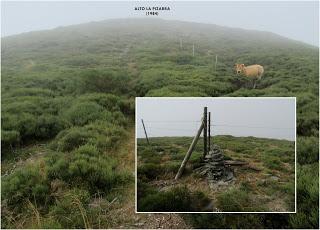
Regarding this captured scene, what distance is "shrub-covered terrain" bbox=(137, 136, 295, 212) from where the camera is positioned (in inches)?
432

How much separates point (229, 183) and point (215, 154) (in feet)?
2.71

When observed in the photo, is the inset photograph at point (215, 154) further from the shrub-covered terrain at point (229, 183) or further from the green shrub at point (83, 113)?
the green shrub at point (83, 113)

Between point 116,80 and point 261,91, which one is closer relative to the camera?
point 261,91

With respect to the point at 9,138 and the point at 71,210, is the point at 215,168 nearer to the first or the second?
the point at 71,210

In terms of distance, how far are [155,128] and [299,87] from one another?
5.97 m

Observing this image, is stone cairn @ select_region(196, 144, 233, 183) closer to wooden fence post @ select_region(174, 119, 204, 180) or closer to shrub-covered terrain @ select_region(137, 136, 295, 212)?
shrub-covered terrain @ select_region(137, 136, 295, 212)

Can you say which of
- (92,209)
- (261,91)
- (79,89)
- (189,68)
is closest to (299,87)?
(261,91)

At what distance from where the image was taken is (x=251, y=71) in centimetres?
1574

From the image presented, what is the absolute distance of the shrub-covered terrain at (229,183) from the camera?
36.0 ft

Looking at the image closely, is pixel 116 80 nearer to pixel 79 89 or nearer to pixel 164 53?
pixel 79 89

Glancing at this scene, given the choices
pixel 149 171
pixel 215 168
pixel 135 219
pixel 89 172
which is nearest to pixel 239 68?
pixel 215 168

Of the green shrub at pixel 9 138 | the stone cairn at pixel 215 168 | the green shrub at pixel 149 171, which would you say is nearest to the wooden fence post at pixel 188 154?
the stone cairn at pixel 215 168

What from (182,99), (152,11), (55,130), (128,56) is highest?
(152,11)

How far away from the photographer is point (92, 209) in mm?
10758
